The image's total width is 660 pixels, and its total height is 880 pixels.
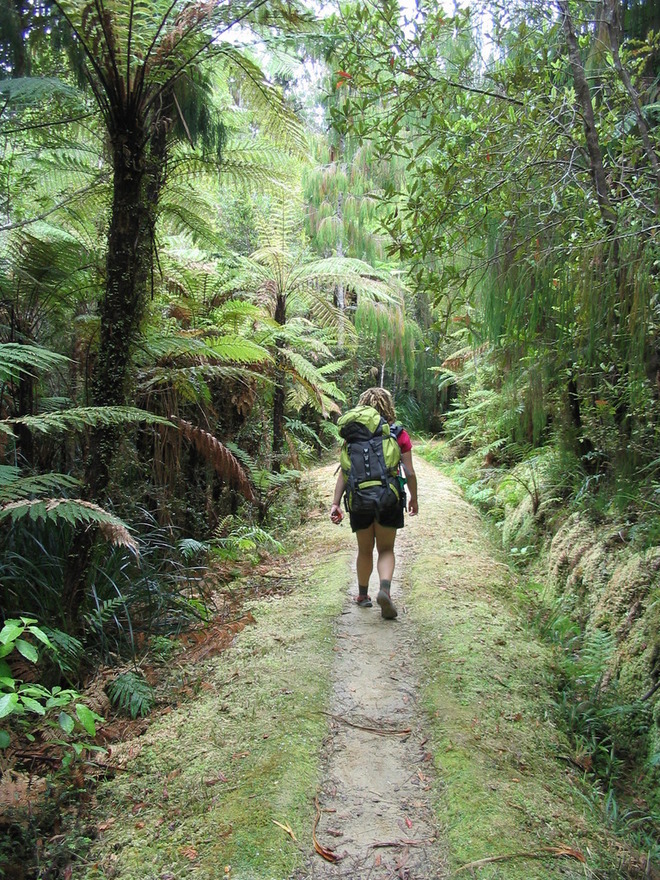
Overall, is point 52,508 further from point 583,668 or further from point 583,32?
point 583,32

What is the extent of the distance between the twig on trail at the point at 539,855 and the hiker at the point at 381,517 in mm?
2070

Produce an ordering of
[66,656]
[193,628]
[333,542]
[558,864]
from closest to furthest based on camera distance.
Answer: [558,864] < [66,656] < [193,628] < [333,542]

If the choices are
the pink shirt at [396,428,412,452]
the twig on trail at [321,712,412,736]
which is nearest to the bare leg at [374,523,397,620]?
the pink shirt at [396,428,412,452]

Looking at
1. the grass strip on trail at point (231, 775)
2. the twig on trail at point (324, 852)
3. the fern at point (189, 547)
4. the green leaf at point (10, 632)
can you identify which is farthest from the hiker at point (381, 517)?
the green leaf at point (10, 632)

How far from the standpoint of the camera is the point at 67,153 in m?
5.26

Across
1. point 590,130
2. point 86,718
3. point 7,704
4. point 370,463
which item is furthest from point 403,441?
point 7,704

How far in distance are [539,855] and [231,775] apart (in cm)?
125

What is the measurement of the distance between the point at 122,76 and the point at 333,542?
4.60 m

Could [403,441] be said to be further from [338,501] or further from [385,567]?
[385,567]

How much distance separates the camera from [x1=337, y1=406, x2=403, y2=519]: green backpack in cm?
410

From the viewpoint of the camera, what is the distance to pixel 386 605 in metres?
4.21

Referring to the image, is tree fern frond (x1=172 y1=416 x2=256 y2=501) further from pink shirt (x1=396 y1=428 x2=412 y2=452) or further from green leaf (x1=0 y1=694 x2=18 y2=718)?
green leaf (x1=0 y1=694 x2=18 y2=718)

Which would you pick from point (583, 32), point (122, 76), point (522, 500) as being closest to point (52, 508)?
point (122, 76)

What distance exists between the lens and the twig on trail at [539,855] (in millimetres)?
2100
